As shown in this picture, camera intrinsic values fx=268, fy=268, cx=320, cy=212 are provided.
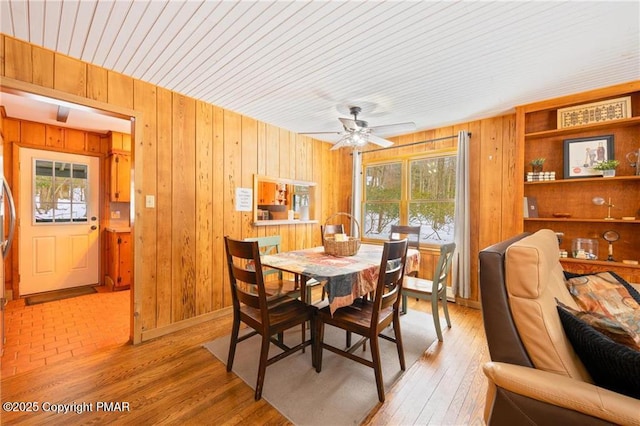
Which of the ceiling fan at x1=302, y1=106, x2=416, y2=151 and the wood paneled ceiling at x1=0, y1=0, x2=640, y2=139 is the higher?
the wood paneled ceiling at x1=0, y1=0, x2=640, y2=139

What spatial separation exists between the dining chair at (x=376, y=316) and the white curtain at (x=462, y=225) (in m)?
1.79

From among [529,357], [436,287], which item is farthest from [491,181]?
[529,357]

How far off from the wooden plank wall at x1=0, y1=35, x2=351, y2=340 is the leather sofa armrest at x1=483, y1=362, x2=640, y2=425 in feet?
9.06

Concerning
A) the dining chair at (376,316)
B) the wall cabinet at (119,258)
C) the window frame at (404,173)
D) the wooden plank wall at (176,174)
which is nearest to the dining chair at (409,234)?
the window frame at (404,173)

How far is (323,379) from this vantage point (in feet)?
6.37

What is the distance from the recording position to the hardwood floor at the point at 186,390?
1.59 metres

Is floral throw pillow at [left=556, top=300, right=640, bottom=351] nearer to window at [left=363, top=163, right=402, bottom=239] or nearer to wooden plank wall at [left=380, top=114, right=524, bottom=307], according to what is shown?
wooden plank wall at [left=380, top=114, right=524, bottom=307]

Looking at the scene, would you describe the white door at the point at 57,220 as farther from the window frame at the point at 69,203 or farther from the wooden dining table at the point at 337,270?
the wooden dining table at the point at 337,270

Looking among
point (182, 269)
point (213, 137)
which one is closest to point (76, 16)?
point (213, 137)

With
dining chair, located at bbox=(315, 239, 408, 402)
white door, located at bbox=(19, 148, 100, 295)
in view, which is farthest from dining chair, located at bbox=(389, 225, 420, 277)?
white door, located at bbox=(19, 148, 100, 295)

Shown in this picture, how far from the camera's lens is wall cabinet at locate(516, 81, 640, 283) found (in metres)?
2.58

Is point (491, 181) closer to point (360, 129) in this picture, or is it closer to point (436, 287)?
point (436, 287)

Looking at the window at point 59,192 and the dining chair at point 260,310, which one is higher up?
the window at point 59,192

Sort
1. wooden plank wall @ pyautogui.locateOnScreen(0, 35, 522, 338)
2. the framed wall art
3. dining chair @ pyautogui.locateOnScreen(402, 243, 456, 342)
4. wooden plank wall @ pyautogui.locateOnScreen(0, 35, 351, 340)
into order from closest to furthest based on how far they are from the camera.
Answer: wooden plank wall @ pyautogui.locateOnScreen(0, 35, 351, 340) → wooden plank wall @ pyautogui.locateOnScreen(0, 35, 522, 338) → dining chair @ pyautogui.locateOnScreen(402, 243, 456, 342) → the framed wall art
